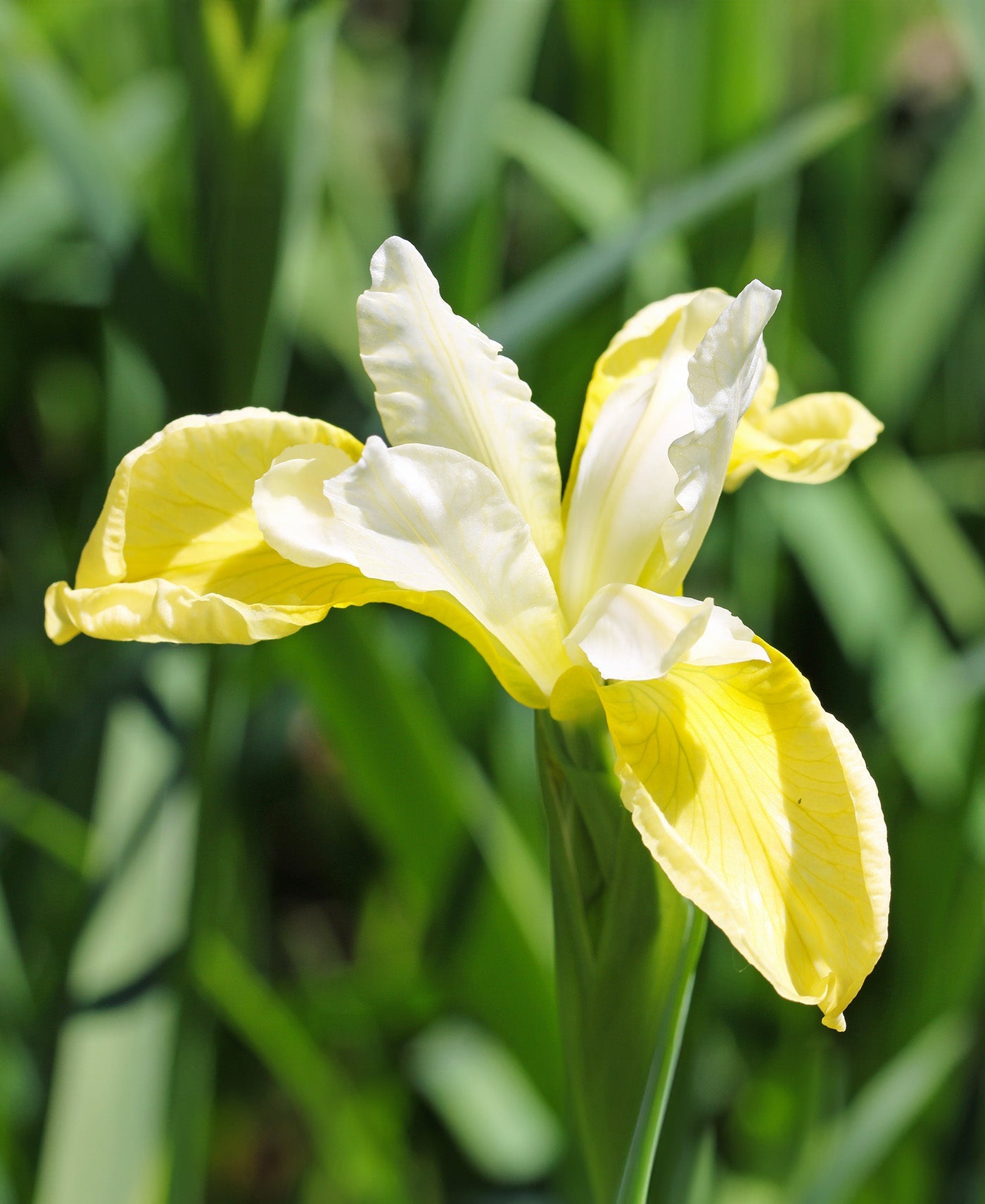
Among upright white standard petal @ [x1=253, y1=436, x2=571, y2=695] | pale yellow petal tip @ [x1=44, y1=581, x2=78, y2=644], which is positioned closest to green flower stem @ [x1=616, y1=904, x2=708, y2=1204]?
upright white standard petal @ [x1=253, y1=436, x2=571, y2=695]

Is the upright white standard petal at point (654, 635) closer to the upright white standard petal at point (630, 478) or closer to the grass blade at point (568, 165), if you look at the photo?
the upright white standard petal at point (630, 478)

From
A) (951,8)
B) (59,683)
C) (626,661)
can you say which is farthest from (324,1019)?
(951,8)

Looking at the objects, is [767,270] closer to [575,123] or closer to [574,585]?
[575,123]

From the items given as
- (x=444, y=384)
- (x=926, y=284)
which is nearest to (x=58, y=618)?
(x=444, y=384)

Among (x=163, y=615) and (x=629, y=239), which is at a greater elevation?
(x=629, y=239)

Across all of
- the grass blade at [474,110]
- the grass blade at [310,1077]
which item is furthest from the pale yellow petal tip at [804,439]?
the grass blade at [310,1077]

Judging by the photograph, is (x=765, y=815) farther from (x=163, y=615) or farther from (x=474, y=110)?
(x=474, y=110)
